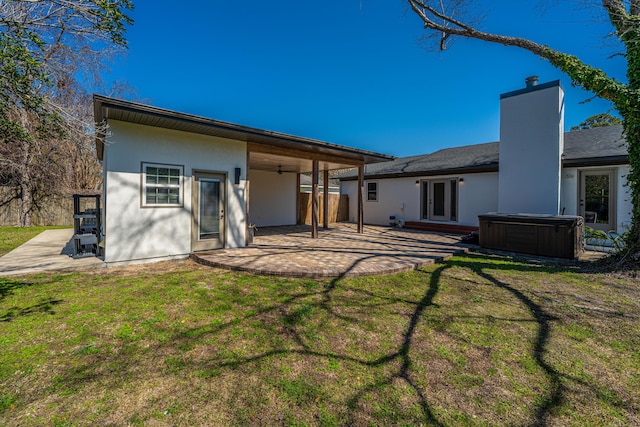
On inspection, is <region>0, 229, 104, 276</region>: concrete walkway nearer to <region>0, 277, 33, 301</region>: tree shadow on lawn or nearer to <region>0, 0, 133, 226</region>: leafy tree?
<region>0, 277, 33, 301</region>: tree shadow on lawn

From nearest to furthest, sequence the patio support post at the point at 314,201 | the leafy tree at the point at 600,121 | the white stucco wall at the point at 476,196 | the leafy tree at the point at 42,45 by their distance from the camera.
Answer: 1. the leafy tree at the point at 42,45
2. the patio support post at the point at 314,201
3. the white stucco wall at the point at 476,196
4. the leafy tree at the point at 600,121

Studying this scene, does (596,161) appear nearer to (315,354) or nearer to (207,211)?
(315,354)

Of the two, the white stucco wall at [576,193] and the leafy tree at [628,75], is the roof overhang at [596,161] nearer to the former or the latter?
the white stucco wall at [576,193]

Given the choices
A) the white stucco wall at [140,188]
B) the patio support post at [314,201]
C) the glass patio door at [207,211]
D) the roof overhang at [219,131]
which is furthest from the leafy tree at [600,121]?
the glass patio door at [207,211]

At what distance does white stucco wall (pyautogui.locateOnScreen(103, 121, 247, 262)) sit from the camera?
5895 millimetres

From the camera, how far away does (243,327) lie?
332cm

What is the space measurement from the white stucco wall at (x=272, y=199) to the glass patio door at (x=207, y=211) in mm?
5772

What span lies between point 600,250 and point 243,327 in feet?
34.5

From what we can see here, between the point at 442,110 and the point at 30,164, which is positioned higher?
the point at 442,110

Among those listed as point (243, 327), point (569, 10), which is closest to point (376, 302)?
point (243, 327)

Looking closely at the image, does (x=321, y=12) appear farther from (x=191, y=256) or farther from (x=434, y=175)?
(x=191, y=256)

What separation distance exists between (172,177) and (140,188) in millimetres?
715

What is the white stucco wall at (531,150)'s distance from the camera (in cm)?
929

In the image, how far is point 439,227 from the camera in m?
12.3
